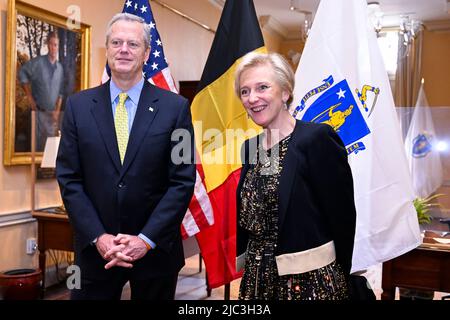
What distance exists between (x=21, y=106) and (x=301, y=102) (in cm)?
218

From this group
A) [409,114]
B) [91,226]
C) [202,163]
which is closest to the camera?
[91,226]

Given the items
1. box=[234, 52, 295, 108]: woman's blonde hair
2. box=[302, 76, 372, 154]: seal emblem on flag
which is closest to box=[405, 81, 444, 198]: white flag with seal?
box=[302, 76, 372, 154]: seal emblem on flag

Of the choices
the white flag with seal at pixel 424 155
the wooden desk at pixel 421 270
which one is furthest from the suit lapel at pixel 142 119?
the white flag with seal at pixel 424 155

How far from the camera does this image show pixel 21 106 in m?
3.55

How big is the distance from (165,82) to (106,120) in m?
1.20

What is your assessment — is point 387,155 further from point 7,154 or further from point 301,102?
point 7,154

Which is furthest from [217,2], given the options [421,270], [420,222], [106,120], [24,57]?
[106,120]

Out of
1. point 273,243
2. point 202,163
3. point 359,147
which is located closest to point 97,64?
point 202,163

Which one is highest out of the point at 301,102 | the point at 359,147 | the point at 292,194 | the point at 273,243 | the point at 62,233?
the point at 301,102

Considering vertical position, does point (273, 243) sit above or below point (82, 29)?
below

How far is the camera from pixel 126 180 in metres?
1.70

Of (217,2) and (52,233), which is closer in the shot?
(52,233)

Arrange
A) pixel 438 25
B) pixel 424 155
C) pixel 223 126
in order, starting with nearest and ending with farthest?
pixel 223 126, pixel 424 155, pixel 438 25

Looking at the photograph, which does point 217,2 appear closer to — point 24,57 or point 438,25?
point 24,57
